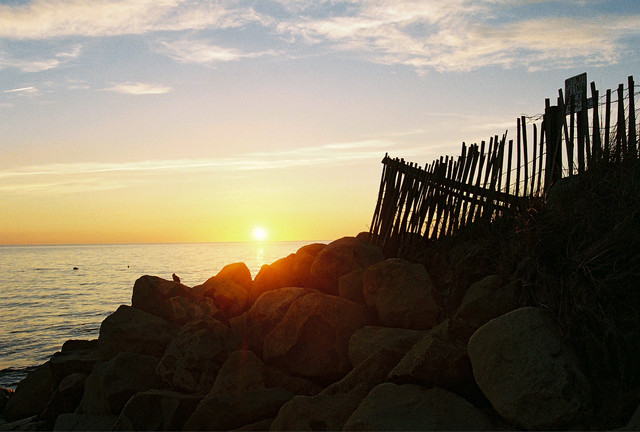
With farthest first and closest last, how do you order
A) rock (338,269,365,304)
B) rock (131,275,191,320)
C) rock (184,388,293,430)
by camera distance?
rock (131,275,191,320) < rock (338,269,365,304) < rock (184,388,293,430)

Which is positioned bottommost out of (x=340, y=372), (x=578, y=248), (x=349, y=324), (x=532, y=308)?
(x=340, y=372)

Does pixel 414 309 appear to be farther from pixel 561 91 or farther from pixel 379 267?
pixel 561 91

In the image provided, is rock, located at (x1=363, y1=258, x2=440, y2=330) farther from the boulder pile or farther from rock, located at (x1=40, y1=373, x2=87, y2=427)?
rock, located at (x1=40, y1=373, x2=87, y2=427)

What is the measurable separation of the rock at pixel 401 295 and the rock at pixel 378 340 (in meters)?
0.37

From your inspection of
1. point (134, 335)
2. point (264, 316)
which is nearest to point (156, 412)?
point (264, 316)

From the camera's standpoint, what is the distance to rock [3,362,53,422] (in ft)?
28.8

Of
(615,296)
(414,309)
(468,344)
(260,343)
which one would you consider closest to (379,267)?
(414,309)

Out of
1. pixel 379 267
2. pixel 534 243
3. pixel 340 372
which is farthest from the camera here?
pixel 379 267

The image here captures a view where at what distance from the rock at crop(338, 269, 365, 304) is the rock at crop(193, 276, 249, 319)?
6.19 ft

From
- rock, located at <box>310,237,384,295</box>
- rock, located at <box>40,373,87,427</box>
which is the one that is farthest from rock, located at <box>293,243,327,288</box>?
rock, located at <box>40,373,87,427</box>

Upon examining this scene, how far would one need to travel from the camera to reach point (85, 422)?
6625 mm

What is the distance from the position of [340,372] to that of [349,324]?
0.57 meters

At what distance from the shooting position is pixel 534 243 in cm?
502

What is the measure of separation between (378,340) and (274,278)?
3.15 meters
